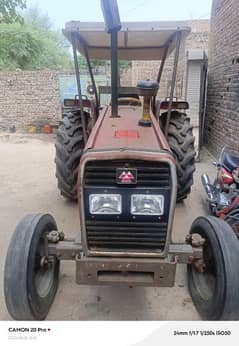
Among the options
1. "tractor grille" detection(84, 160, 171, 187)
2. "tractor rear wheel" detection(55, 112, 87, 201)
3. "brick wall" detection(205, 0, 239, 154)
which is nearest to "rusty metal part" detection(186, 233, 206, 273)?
"tractor grille" detection(84, 160, 171, 187)

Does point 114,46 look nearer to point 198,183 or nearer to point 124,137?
point 124,137

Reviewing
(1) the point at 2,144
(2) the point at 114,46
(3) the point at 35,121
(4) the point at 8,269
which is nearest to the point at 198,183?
(2) the point at 114,46

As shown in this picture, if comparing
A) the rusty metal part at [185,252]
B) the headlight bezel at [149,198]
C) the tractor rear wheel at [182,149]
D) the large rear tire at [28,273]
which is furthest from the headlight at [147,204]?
the tractor rear wheel at [182,149]

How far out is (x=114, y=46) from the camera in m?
2.14

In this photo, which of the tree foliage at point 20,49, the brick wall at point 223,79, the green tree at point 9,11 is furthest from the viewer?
the tree foliage at point 20,49

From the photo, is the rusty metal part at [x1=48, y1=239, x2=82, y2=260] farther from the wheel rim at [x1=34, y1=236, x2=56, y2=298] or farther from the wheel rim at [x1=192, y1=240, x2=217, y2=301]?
the wheel rim at [x1=192, y1=240, x2=217, y2=301]

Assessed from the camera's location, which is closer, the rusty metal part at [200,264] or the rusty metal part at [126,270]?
the rusty metal part at [126,270]

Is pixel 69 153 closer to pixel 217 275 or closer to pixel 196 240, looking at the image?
pixel 196 240

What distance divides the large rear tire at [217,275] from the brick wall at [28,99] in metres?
8.64

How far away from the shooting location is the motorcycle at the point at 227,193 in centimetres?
319

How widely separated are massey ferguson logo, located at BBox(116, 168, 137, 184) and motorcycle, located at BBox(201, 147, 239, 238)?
5.45 feet

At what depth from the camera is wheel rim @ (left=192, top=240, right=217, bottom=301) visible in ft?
7.18

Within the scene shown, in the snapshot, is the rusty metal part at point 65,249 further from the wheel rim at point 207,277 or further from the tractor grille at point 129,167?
the wheel rim at point 207,277

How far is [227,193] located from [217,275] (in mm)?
1646
